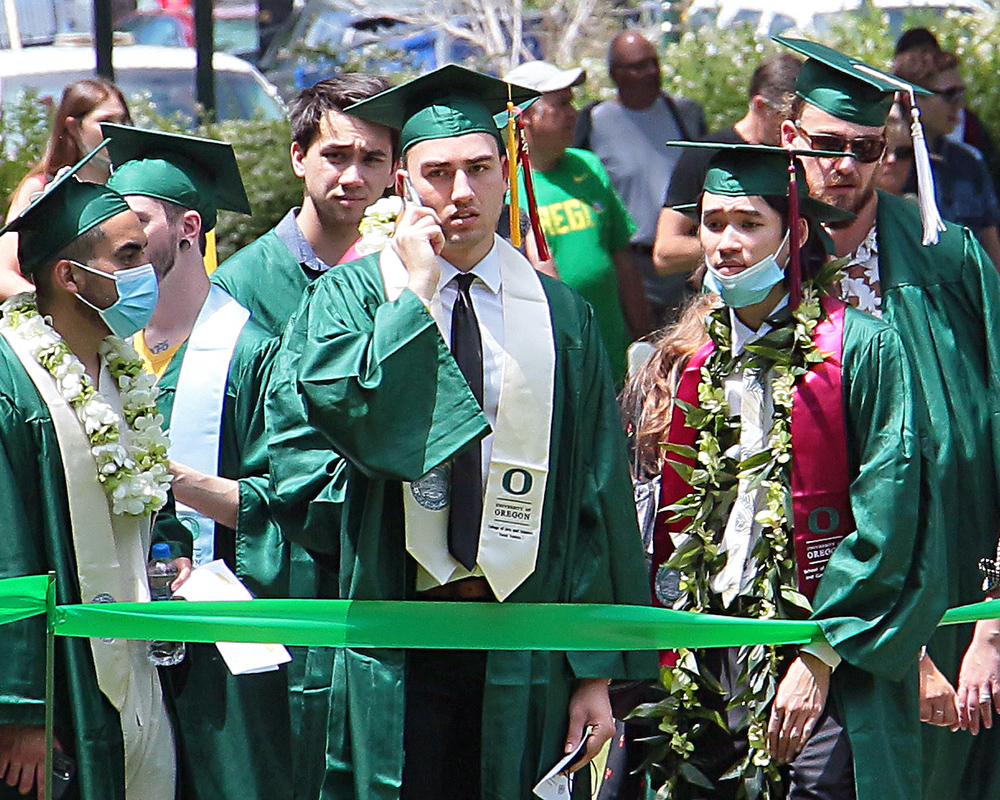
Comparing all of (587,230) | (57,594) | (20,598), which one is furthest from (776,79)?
(20,598)

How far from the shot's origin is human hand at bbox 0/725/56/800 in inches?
162

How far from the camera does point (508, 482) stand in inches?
159

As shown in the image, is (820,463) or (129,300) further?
(820,463)

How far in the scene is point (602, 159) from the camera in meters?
9.04

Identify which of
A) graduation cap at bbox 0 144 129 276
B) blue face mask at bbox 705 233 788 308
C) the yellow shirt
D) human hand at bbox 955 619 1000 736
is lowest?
human hand at bbox 955 619 1000 736

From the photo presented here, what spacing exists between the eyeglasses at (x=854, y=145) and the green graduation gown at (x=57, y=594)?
2.38 meters

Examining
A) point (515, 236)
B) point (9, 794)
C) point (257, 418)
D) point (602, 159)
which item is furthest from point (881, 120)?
point (602, 159)

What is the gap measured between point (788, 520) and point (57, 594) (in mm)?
1740

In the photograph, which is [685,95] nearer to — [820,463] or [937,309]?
[937,309]

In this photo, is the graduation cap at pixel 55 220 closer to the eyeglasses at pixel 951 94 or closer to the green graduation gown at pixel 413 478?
the green graduation gown at pixel 413 478

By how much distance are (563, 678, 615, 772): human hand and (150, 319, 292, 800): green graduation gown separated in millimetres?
960

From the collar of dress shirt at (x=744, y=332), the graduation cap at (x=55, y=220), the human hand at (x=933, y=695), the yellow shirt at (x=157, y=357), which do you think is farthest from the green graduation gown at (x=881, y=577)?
the yellow shirt at (x=157, y=357)

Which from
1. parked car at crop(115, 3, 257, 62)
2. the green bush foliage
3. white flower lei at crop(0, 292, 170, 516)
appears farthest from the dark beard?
parked car at crop(115, 3, 257, 62)

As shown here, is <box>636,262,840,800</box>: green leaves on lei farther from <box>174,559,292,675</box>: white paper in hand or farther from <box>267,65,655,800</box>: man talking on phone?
<box>174,559,292,675</box>: white paper in hand
